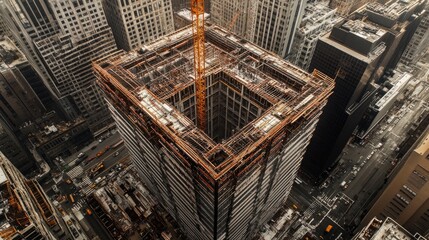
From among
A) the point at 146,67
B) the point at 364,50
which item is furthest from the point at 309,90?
the point at 146,67

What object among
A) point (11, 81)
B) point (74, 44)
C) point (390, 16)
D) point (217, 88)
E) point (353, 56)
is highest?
point (390, 16)

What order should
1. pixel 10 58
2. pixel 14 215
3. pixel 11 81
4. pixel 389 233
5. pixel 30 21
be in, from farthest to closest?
pixel 10 58, pixel 11 81, pixel 30 21, pixel 389 233, pixel 14 215

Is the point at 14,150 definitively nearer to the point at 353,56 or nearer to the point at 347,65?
the point at 347,65

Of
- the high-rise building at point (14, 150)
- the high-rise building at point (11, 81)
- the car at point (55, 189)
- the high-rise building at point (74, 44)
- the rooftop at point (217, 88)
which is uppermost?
the rooftop at point (217, 88)

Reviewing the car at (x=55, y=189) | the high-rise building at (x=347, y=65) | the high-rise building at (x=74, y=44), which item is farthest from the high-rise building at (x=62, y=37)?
the high-rise building at (x=347, y=65)

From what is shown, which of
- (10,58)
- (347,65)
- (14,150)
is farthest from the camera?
(10,58)

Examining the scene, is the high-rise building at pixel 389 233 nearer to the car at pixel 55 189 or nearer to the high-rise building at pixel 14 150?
the car at pixel 55 189

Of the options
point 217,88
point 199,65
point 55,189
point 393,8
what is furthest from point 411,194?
point 55,189
